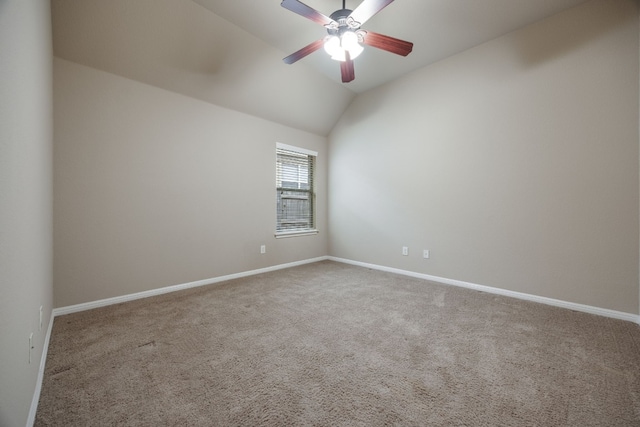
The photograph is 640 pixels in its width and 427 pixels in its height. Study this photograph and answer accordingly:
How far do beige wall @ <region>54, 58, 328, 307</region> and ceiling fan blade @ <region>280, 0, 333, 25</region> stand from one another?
6.48ft

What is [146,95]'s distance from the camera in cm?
286

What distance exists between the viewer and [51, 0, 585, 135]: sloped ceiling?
2344mm

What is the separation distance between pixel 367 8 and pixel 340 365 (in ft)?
8.26

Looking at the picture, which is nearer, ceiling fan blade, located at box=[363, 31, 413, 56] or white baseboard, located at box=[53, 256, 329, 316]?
ceiling fan blade, located at box=[363, 31, 413, 56]

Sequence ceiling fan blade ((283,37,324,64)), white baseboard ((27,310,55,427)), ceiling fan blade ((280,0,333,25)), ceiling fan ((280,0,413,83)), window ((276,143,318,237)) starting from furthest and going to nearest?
1. window ((276,143,318,237))
2. ceiling fan blade ((283,37,324,64))
3. ceiling fan ((280,0,413,83))
4. ceiling fan blade ((280,0,333,25))
5. white baseboard ((27,310,55,427))

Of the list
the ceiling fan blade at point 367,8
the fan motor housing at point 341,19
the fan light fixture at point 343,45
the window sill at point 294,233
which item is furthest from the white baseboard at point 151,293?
the ceiling fan blade at point 367,8

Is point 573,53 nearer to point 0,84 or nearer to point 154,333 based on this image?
point 0,84

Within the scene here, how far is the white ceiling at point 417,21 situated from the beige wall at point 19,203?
1.67m

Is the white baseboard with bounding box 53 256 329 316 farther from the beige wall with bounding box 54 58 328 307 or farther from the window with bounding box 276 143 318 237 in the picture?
the window with bounding box 276 143 318 237

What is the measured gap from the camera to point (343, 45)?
2195 millimetres

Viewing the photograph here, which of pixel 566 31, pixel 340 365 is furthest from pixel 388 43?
pixel 340 365

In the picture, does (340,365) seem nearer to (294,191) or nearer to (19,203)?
(19,203)

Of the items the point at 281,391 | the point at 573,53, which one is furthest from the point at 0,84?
the point at 573,53

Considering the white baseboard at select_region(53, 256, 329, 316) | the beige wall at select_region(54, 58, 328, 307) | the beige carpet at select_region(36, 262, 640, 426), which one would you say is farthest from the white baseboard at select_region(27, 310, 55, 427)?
the beige wall at select_region(54, 58, 328, 307)
